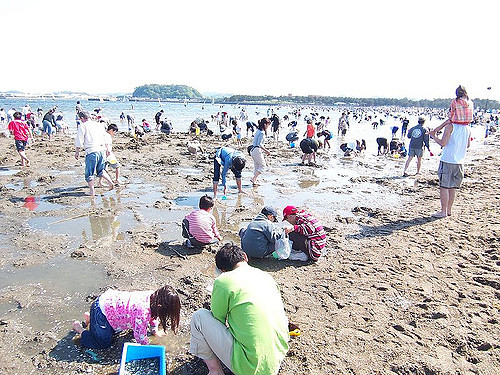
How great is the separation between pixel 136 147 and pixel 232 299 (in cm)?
1506

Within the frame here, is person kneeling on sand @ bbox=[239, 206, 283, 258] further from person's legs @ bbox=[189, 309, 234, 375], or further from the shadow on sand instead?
person's legs @ bbox=[189, 309, 234, 375]

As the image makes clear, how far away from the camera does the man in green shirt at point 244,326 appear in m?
2.61

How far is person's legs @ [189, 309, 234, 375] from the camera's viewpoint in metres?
2.76

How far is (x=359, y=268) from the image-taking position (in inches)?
202

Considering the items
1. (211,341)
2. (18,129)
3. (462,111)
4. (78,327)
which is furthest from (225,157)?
(18,129)

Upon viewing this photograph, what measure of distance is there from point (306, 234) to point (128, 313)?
2.88 m

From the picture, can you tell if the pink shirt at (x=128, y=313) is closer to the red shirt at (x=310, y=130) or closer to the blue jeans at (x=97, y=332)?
the blue jeans at (x=97, y=332)

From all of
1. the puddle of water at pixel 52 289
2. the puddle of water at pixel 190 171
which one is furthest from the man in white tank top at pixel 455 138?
the puddle of water at pixel 190 171

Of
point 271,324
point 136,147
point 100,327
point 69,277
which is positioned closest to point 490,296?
point 271,324

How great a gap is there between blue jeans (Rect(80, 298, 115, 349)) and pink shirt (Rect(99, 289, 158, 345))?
5cm

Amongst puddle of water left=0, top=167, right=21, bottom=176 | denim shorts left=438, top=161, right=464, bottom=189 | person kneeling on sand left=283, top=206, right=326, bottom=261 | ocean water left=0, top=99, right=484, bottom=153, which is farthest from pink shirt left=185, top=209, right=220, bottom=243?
ocean water left=0, top=99, right=484, bottom=153

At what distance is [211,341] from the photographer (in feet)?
9.25

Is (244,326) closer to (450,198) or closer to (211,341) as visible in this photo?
(211,341)

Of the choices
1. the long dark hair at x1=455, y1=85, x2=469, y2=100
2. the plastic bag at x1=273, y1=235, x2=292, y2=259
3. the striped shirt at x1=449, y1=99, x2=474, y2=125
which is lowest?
the plastic bag at x1=273, y1=235, x2=292, y2=259
